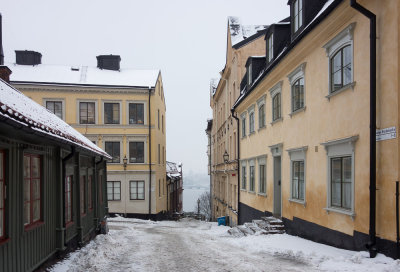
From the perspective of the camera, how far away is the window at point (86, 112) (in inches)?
1159

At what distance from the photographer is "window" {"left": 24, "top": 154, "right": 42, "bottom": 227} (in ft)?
22.4

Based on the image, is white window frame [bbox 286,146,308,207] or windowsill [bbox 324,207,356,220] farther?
white window frame [bbox 286,146,308,207]

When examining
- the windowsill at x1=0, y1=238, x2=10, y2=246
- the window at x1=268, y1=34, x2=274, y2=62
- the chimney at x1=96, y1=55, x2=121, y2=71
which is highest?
the chimney at x1=96, y1=55, x2=121, y2=71

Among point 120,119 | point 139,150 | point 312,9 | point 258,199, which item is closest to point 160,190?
point 139,150

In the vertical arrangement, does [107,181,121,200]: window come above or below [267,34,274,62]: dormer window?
below

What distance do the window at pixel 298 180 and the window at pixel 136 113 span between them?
1896cm

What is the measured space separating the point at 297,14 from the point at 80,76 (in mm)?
22433

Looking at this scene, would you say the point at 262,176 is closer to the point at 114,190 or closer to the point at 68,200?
the point at 68,200

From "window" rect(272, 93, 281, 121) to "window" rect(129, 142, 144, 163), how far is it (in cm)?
1680

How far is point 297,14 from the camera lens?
40.1 ft

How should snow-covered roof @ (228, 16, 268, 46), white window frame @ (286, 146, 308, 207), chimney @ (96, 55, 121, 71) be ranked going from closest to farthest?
white window frame @ (286, 146, 308, 207) < snow-covered roof @ (228, 16, 268, 46) < chimney @ (96, 55, 121, 71)

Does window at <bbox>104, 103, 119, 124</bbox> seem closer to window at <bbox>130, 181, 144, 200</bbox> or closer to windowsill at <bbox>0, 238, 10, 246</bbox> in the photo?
window at <bbox>130, 181, 144, 200</bbox>

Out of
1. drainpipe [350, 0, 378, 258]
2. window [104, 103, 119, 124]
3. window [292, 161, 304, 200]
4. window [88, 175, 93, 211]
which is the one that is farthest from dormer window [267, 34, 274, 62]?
window [104, 103, 119, 124]

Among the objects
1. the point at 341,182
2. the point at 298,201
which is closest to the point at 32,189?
the point at 341,182
